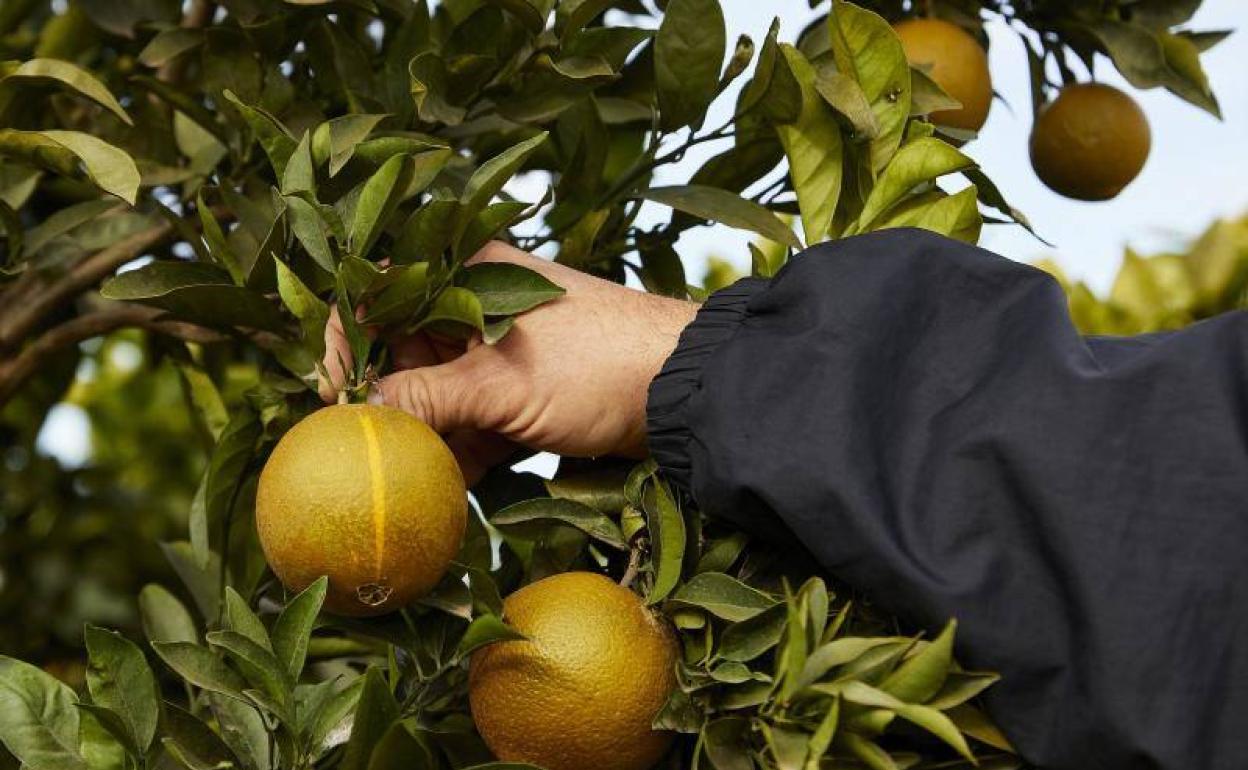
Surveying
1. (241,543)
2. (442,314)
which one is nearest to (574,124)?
(442,314)

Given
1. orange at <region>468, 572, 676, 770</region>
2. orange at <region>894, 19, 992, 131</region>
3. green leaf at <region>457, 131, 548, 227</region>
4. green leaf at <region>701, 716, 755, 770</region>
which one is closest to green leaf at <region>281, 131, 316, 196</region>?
green leaf at <region>457, 131, 548, 227</region>

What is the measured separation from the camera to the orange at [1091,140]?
143 centimetres

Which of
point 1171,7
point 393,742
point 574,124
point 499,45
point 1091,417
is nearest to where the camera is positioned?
point 393,742

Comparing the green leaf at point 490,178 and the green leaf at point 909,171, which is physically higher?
the green leaf at point 909,171

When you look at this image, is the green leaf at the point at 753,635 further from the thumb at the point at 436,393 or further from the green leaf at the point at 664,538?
the thumb at the point at 436,393

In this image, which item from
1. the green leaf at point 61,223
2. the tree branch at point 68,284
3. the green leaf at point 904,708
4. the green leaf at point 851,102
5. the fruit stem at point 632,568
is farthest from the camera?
the tree branch at point 68,284

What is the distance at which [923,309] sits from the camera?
945 millimetres

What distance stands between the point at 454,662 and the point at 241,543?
457 millimetres

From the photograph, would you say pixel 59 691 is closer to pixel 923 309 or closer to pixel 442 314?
pixel 442 314

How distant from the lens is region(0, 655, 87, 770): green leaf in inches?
34.6

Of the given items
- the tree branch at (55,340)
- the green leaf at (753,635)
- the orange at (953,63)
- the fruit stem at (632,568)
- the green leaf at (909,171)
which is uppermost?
the orange at (953,63)

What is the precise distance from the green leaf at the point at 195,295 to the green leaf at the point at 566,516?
0.75 ft

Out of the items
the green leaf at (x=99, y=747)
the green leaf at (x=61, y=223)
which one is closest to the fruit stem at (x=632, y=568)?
the green leaf at (x=99, y=747)

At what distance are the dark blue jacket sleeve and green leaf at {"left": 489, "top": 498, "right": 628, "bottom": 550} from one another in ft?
0.21
